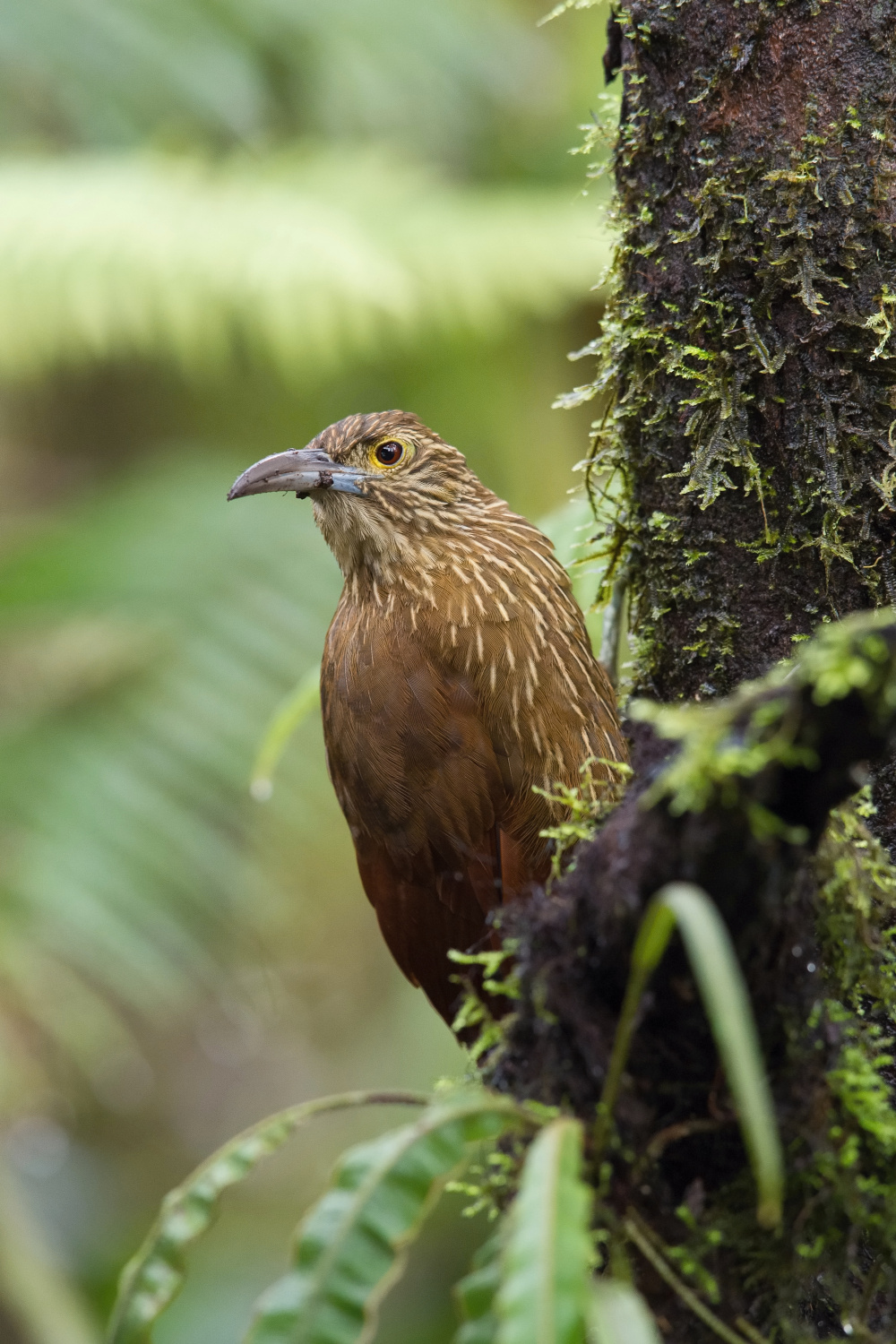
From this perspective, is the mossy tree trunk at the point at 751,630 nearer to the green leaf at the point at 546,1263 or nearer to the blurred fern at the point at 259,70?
the green leaf at the point at 546,1263

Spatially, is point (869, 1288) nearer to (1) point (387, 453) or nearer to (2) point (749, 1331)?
(2) point (749, 1331)

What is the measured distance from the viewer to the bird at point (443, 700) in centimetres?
235

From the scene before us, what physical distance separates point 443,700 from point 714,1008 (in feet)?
4.71

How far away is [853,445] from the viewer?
181 cm

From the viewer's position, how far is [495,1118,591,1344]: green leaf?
3.31 ft

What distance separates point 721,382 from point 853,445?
199 mm

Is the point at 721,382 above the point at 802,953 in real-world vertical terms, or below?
above

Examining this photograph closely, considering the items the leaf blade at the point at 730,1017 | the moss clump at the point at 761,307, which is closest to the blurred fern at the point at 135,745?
the moss clump at the point at 761,307

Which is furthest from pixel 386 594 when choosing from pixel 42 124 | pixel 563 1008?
pixel 42 124

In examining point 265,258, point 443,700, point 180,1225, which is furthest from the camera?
point 265,258

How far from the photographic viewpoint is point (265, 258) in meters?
4.47

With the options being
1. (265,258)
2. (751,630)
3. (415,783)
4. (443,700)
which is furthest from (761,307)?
(265,258)

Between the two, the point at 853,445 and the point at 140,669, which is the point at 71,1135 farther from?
the point at 853,445

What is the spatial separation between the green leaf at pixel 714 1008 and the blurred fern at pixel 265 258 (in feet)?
11.5
